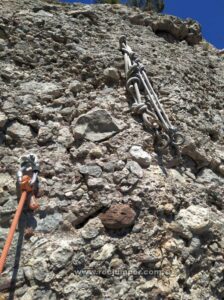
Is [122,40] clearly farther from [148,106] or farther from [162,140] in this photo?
[162,140]

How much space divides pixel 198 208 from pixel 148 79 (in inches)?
51.9

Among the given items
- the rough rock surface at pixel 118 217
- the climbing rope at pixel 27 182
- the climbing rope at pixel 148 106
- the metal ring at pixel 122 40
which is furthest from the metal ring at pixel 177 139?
the metal ring at pixel 122 40

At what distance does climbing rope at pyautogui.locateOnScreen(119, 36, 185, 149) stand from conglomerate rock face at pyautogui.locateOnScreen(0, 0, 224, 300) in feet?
0.26

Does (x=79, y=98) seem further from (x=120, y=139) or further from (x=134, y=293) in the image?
(x=134, y=293)

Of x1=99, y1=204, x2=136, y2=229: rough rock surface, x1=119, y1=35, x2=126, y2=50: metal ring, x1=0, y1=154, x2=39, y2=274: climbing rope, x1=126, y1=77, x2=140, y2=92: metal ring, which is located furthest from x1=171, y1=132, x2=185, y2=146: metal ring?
x1=119, y1=35, x2=126, y2=50: metal ring

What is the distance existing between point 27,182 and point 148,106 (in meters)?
1.30

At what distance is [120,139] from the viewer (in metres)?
2.77

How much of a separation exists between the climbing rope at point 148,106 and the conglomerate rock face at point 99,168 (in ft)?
0.26

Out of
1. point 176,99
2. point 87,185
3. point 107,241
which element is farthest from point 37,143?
point 176,99

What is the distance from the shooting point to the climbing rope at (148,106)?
289 cm

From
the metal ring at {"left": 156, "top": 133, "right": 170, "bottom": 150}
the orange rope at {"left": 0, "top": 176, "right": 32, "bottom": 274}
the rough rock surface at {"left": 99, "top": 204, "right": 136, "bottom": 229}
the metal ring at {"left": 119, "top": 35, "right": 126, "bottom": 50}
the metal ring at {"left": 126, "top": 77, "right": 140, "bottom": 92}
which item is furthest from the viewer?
the metal ring at {"left": 119, "top": 35, "right": 126, "bottom": 50}

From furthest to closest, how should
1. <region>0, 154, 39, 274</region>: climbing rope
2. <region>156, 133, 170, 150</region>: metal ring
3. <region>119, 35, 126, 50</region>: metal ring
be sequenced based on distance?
<region>119, 35, 126, 50</region>: metal ring → <region>156, 133, 170, 150</region>: metal ring → <region>0, 154, 39, 274</region>: climbing rope

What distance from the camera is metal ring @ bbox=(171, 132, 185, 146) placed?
2893mm

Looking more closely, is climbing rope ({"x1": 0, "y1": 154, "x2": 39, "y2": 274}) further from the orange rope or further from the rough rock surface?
the rough rock surface
